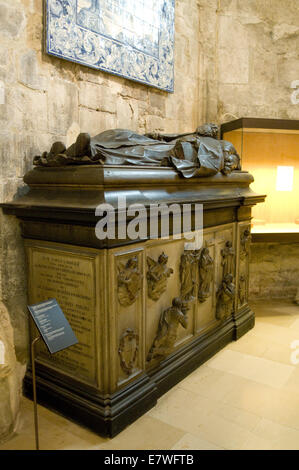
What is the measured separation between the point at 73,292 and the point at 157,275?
56 centimetres

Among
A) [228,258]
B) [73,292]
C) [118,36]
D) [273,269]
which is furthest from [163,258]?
[273,269]

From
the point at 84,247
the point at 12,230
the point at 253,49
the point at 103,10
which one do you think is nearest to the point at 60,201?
the point at 84,247

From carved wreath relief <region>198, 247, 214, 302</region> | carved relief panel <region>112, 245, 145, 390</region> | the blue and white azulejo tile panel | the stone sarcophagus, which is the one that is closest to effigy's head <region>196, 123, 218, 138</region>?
the stone sarcophagus

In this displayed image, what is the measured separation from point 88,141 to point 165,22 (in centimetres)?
245

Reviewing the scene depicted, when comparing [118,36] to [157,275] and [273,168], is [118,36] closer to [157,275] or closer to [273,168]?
[157,275]

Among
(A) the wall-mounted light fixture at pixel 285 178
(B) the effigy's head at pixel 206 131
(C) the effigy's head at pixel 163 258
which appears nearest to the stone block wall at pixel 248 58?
(A) the wall-mounted light fixture at pixel 285 178

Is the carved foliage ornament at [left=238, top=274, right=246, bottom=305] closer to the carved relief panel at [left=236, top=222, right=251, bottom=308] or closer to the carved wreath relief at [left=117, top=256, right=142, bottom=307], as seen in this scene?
the carved relief panel at [left=236, top=222, right=251, bottom=308]

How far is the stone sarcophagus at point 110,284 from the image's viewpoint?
87.1 inches

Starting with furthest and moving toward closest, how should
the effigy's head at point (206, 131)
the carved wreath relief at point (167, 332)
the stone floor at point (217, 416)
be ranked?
the effigy's head at point (206, 131)
the carved wreath relief at point (167, 332)
the stone floor at point (217, 416)

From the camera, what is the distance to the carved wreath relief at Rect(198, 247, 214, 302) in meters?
3.15

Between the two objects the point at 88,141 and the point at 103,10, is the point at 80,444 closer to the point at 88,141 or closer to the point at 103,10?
the point at 88,141

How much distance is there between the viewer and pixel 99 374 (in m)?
2.29

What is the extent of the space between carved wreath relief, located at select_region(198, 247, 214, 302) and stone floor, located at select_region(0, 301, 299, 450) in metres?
0.57

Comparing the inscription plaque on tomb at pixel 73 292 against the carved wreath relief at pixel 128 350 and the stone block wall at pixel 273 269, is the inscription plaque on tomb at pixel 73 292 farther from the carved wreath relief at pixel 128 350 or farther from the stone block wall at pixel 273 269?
the stone block wall at pixel 273 269
